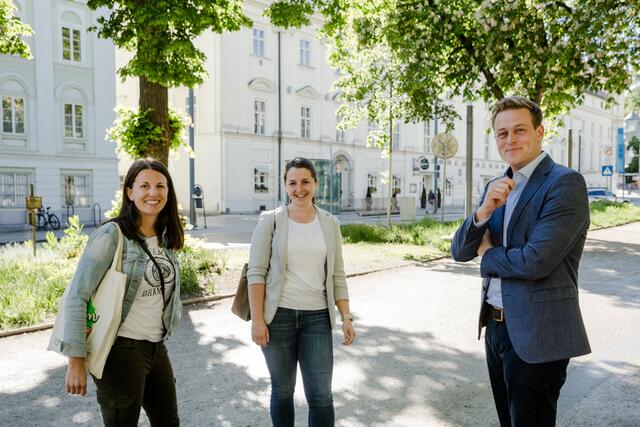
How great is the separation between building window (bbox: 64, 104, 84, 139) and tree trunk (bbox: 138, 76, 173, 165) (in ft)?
57.5

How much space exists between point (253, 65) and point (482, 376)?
3068 centimetres

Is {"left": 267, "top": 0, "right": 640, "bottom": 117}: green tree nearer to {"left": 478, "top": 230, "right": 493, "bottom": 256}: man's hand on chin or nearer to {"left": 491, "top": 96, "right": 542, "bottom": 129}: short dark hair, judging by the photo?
{"left": 491, "top": 96, "right": 542, "bottom": 129}: short dark hair

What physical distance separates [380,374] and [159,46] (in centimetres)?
698

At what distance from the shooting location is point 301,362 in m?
3.20

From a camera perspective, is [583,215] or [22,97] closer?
[583,215]

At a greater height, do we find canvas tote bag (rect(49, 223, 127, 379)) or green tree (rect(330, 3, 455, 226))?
green tree (rect(330, 3, 455, 226))

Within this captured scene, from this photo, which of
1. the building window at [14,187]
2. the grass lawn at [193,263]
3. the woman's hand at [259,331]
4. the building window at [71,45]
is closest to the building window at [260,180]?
the building window at [71,45]

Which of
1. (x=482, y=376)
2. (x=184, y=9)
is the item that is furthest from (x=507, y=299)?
(x=184, y=9)

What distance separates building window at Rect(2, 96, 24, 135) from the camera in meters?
23.2

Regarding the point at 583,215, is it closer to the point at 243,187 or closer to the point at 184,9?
the point at 184,9

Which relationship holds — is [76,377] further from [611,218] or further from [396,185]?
[396,185]

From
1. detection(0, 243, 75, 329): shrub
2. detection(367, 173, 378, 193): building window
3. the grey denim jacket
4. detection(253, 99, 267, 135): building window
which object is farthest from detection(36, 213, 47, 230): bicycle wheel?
detection(367, 173, 378, 193): building window

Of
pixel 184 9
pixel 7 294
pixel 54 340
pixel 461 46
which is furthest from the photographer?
pixel 461 46

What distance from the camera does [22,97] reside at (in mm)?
23578
